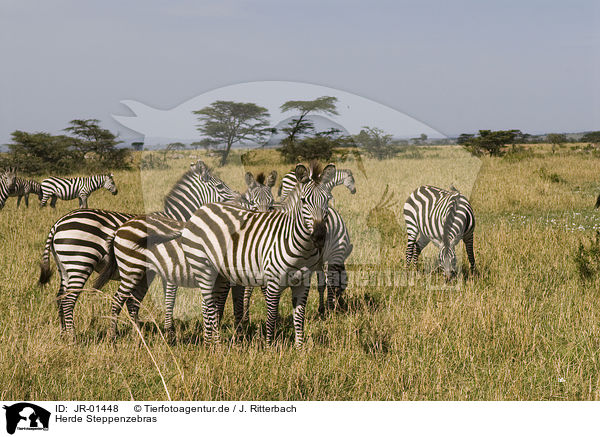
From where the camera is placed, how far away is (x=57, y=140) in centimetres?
3806

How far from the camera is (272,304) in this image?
4.96 meters

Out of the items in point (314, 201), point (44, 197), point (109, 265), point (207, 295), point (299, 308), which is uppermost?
point (314, 201)

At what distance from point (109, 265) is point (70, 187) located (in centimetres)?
1228

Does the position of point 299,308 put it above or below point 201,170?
below

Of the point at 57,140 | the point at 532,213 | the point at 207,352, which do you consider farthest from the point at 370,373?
the point at 57,140

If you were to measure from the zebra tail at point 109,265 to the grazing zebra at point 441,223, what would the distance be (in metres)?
4.58

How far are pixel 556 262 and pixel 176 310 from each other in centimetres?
651

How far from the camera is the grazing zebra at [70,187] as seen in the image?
1641 cm

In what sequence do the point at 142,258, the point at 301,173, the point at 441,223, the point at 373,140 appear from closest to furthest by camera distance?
the point at 301,173 < the point at 142,258 < the point at 441,223 < the point at 373,140

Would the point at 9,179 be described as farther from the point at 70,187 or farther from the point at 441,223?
the point at 441,223

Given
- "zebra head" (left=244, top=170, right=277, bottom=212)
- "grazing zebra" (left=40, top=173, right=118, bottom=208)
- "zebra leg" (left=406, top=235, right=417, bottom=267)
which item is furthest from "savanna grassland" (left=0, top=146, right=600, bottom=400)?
"grazing zebra" (left=40, top=173, right=118, bottom=208)

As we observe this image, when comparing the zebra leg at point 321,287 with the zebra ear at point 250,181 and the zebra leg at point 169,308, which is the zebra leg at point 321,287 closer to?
the zebra ear at point 250,181
